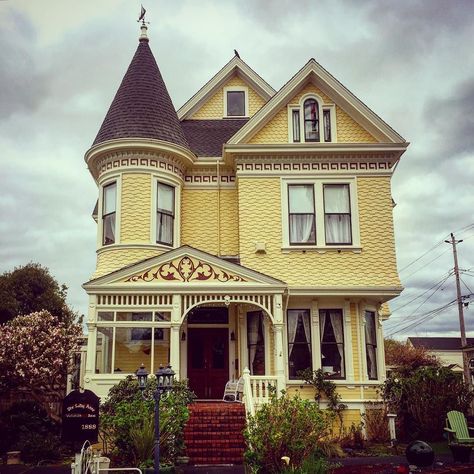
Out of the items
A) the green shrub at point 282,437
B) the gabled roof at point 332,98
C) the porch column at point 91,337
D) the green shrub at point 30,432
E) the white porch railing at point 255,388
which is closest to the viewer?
the green shrub at point 282,437

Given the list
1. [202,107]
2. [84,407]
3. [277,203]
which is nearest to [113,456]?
[84,407]

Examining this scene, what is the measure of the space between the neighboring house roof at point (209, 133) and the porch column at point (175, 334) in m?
6.24

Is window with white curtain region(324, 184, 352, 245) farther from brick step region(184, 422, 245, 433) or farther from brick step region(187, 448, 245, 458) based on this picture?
brick step region(187, 448, 245, 458)

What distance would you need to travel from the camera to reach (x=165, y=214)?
18.4 m

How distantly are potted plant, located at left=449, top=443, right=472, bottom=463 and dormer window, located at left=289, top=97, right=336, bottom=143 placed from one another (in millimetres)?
9678

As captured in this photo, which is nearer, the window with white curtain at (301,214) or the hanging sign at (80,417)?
the hanging sign at (80,417)

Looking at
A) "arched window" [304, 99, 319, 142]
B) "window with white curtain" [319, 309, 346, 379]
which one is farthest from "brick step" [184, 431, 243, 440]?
"arched window" [304, 99, 319, 142]

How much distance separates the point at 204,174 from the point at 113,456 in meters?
10.2

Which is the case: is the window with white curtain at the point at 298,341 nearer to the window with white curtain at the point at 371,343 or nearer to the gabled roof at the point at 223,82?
the window with white curtain at the point at 371,343

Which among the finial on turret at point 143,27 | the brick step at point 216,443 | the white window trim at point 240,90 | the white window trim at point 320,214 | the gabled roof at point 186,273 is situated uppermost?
the finial on turret at point 143,27

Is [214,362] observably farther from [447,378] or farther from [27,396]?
[447,378]

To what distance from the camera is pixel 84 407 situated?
1008 cm

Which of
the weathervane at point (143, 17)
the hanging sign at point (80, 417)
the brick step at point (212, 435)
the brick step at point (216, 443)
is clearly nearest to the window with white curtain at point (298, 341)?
the brick step at point (212, 435)

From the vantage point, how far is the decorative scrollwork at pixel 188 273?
51.7 ft
